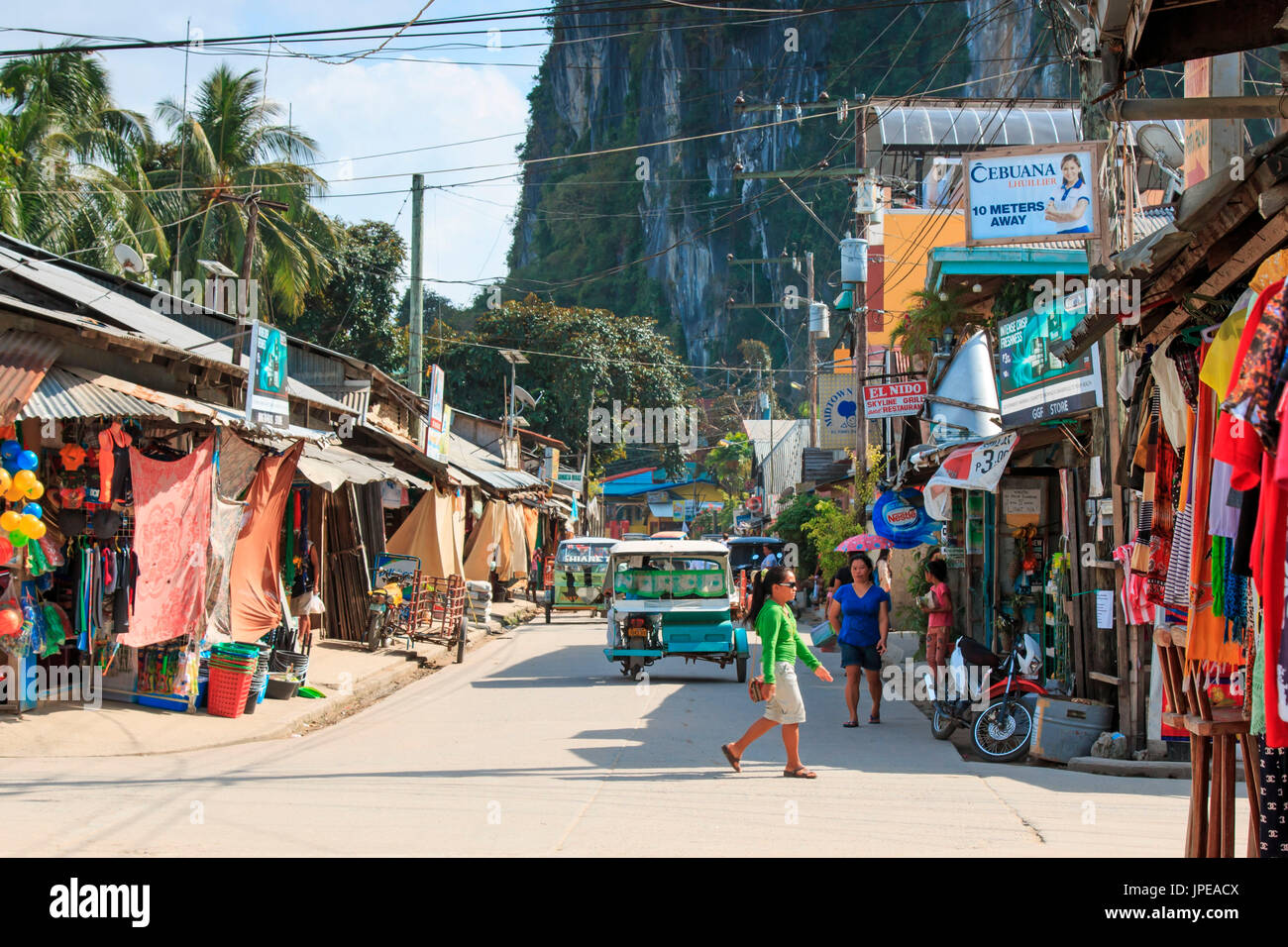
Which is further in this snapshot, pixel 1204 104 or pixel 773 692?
pixel 773 692

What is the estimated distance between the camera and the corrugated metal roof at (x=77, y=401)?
9.65m

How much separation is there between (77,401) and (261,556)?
11.0 ft

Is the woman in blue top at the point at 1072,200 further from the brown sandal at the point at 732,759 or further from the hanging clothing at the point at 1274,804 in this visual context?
the hanging clothing at the point at 1274,804

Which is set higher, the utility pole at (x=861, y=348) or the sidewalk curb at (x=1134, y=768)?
the utility pole at (x=861, y=348)

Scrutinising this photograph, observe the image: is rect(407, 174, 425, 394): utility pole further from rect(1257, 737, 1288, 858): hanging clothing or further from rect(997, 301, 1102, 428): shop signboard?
rect(1257, 737, 1288, 858): hanging clothing

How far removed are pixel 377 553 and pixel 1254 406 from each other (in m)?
18.0

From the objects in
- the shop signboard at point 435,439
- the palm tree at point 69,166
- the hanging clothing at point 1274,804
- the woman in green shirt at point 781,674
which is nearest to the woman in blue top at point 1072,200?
the woman in green shirt at point 781,674

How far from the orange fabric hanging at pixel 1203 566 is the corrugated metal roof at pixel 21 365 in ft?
28.8

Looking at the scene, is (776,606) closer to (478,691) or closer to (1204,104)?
(1204,104)

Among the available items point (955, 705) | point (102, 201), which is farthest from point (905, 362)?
point (102, 201)

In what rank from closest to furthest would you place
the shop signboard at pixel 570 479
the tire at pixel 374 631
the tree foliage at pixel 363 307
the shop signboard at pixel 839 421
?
the tire at pixel 374 631
the shop signboard at pixel 839 421
the tree foliage at pixel 363 307
the shop signboard at pixel 570 479

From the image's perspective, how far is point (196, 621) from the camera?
11.3 m
